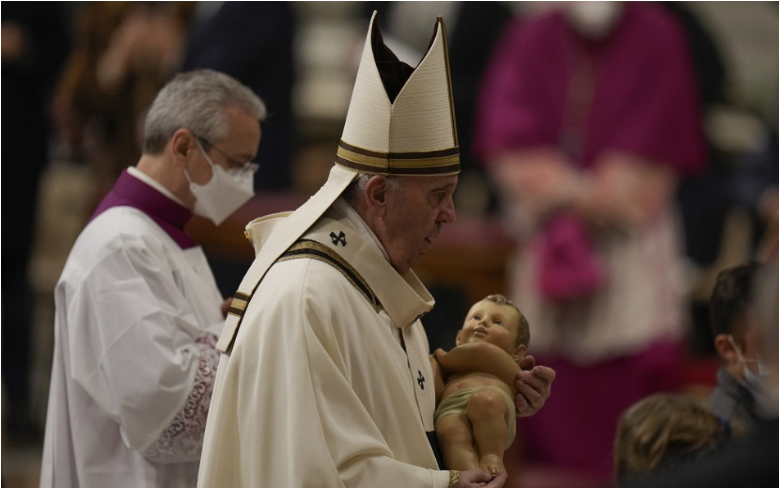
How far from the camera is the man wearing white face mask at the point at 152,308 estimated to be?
4578 mm

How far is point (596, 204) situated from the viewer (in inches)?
323

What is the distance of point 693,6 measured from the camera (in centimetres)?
972

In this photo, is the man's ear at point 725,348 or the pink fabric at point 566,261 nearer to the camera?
the man's ear at point 725,348

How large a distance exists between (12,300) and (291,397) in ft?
17.9

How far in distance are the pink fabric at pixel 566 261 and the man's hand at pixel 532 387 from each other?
426 cm

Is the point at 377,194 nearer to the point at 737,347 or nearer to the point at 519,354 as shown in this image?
the point at 519,354

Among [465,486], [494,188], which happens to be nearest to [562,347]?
[494,188]

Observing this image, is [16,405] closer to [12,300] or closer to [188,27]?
[12,300]

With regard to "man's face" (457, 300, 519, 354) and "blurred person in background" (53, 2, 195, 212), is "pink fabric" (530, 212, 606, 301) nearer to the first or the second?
"blurred person in background" (53, 2, 195, 212)

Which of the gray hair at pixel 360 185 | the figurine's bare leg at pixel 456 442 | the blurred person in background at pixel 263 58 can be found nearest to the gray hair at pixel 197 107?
the gray hair at pixel 360 185

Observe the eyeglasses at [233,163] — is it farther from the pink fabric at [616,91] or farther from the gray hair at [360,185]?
the pink fabric at [616,91]

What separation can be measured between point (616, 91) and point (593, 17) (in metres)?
0.48

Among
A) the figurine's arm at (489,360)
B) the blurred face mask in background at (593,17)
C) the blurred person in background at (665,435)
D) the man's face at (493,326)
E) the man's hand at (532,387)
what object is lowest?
the blurred person in background at (665,435)

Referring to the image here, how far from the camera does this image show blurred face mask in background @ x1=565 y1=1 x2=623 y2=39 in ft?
26.7
